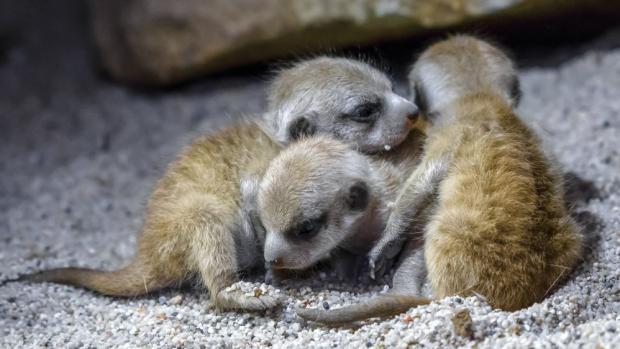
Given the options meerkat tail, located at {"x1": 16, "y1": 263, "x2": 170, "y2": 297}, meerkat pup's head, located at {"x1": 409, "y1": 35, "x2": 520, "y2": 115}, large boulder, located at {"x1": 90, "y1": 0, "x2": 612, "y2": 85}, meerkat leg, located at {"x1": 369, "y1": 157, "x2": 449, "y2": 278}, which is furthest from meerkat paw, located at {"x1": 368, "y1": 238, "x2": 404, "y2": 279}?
large boulder, located at {"x1": 90, "y1": 0, "x2": 612, "y2": 85}

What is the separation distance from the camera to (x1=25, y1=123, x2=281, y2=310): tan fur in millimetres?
3373

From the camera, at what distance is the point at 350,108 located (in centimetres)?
366

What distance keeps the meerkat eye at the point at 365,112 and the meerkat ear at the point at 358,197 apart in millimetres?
378

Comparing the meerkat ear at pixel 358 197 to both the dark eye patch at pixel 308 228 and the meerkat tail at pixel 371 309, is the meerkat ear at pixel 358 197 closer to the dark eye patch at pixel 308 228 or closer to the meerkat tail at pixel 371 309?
the dark eye patch at pixel 308 228

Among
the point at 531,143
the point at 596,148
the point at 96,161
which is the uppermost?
the point at 531,143

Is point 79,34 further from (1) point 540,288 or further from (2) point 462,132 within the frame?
(1) point 540,288

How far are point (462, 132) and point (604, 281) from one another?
0.74m

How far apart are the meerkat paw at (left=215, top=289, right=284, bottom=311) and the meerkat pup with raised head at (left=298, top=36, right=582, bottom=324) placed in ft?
0.72

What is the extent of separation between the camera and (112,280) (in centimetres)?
355

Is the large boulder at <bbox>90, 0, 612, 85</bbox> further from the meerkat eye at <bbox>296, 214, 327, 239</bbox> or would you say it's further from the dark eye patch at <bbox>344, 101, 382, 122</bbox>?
the meerkat eye at <bbox>296, 214, 327, 239</bbox>

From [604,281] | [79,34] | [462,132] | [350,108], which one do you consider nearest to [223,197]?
[350,108]

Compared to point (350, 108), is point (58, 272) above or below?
below

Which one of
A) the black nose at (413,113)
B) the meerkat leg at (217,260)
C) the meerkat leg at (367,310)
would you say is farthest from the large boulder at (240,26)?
the meerkat leg at (367,310)

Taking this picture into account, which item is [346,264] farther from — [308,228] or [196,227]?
[196,227]
